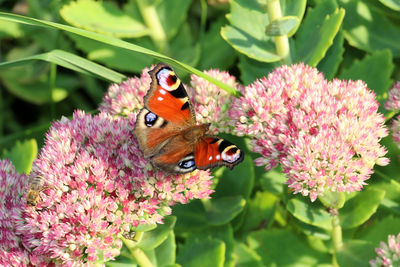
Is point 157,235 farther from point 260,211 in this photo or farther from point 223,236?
point 260,211

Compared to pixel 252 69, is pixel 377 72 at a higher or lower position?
lower

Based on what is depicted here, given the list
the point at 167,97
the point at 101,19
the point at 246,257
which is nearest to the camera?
the point at 167,97

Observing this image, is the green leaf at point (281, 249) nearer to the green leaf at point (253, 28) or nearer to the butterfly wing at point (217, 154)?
the butterfly wing at point (217, 154)

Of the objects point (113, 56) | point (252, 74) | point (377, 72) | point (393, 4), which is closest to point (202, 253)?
point (252, 74)

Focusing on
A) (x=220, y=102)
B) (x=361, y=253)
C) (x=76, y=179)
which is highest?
(x=220, y=102)

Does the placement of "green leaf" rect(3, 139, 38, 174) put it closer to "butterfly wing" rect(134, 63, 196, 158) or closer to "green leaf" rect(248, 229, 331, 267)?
"butterfly wing" rect(134, 63, 196, 158)

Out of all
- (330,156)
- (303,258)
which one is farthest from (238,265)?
(330,156)

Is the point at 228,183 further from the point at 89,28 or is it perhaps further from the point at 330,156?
the point at 89,28
